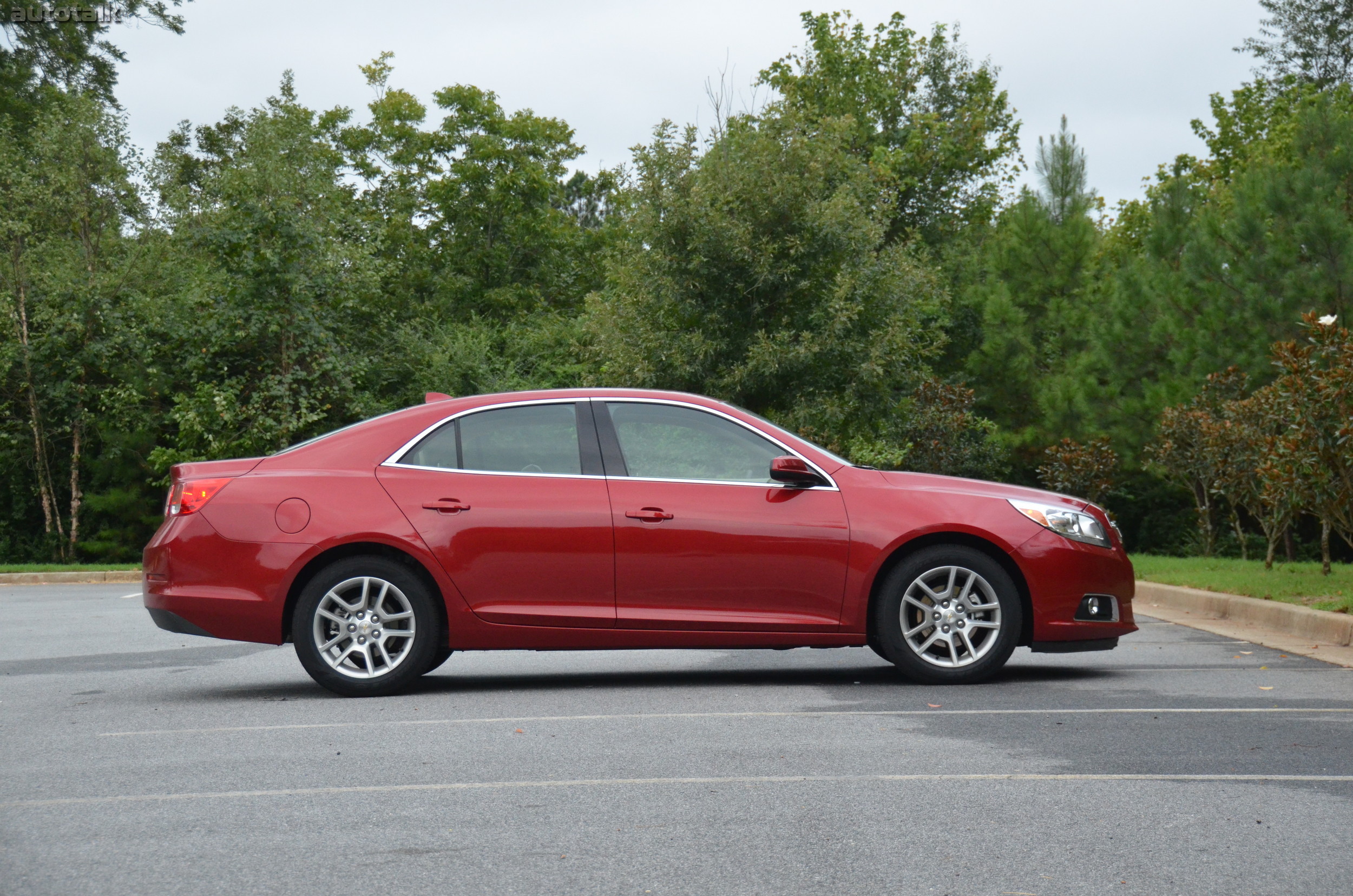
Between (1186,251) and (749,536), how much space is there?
Result: 61.3 ft

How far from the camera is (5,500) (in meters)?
28.5

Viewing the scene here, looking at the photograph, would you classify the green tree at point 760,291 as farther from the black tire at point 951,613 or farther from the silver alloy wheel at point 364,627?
the silver alloy wheel at point 364,627

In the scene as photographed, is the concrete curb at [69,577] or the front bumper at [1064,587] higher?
the front bumper at [1064,587]

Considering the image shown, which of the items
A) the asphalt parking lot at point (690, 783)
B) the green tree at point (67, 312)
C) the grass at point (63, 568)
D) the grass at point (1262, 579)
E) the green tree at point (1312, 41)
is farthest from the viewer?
the green tree at point (1312, 41)

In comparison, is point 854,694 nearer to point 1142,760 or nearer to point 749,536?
point 749,536

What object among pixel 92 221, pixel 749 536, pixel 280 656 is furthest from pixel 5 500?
pixel 749 536

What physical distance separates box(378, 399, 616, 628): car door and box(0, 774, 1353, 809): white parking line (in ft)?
7.83

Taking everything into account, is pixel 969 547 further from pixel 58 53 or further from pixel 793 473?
pixel 58 53

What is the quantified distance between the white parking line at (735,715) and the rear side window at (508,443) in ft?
5.07

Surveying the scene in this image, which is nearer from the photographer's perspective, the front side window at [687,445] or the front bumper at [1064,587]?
the front bumper at [1064,587]

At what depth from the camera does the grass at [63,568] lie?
22.7 m

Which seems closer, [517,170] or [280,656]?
[280,656]

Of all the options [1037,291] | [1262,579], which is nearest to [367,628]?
[1262,579]

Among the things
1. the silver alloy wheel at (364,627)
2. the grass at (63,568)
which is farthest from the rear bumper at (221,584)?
the grass at (63,568)
